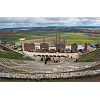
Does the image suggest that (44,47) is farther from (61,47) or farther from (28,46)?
(28,46)

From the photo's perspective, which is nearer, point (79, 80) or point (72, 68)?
point (79, 80)

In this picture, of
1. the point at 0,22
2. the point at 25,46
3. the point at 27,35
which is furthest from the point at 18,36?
the point at 0,22

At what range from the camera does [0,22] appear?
1989cm

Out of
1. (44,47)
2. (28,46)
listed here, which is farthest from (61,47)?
(28,46)

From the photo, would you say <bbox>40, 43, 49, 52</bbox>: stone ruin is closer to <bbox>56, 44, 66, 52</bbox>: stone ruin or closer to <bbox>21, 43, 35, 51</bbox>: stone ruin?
<bbox>21, 43, 35, 51</bbox>: stone ruin

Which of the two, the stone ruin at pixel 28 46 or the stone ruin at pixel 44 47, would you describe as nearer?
the stone ruin at pixel 44 47

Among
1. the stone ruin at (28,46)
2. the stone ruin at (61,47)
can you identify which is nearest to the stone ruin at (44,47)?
the stone ruin at (28,46)

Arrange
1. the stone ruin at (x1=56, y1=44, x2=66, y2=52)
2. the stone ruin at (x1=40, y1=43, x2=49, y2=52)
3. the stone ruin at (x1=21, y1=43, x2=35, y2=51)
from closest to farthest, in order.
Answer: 1. the stone ruin at (x1=56, y1=44, x2=66, y2=52)
2. the stone ruin at (x1=40, y1=43, x2=49, y2=52)
3. the stone ruin at (x1=21, y1=43, x2=35, y2=51)

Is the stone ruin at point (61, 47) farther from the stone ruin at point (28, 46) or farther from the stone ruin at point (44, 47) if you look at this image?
the stone ruin at point (28, 46)

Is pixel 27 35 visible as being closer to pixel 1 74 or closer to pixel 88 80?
pixel 1 74

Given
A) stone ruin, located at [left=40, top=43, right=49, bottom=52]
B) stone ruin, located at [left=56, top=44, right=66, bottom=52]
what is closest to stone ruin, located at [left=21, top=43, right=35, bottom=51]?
stone ruin, located at [left=40, top=43, right=49, bottom=52]

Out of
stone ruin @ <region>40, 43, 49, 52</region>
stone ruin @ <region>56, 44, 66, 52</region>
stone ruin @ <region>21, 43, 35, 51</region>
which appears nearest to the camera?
stone ruin @ <region>56, 44, 66, 52</region>

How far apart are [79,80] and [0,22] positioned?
17.1 metres

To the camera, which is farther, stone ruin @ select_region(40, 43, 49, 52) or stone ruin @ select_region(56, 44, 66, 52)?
stone ruin @ select_region(40, 43, 49, 52)
